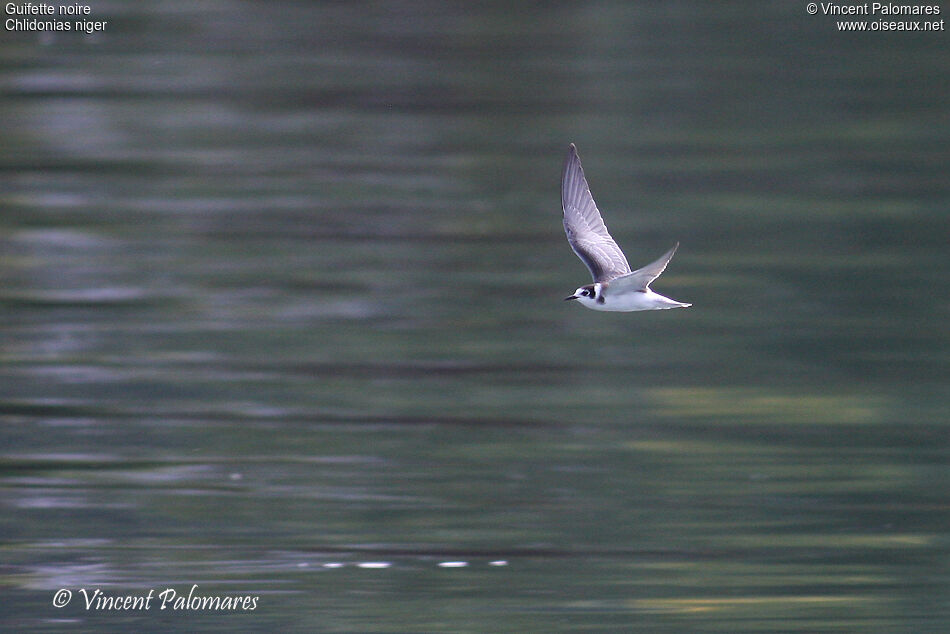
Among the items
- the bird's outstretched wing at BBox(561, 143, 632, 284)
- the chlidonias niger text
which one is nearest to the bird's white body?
the chlidonias niger text

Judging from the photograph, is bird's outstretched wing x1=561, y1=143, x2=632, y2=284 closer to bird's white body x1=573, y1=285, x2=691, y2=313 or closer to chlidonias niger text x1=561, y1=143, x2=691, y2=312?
chlidonias niger text x1=561, y1=143, x2=691, y2=312

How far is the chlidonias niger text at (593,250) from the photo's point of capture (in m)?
4.52

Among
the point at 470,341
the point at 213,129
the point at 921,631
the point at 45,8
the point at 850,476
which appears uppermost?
the point at 45,8

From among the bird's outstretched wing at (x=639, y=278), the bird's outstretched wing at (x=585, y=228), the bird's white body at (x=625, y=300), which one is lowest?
the bird's white body at (x=625, y=300)

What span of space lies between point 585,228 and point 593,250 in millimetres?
124

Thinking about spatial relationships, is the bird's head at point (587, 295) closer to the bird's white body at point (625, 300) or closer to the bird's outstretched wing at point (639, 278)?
the bird's white body at point (625, 300)

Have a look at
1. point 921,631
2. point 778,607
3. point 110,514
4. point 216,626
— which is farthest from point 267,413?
point 921,631

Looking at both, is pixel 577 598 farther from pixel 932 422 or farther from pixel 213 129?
pixel 213 129

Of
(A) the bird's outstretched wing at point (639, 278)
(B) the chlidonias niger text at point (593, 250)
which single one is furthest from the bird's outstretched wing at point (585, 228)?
(A) the bird's outstretched wing at point (639, 278)

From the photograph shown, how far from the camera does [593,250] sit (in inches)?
198

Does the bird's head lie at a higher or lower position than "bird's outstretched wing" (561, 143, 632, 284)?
lower

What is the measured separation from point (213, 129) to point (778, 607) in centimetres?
420

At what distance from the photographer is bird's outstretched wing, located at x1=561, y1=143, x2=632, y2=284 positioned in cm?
496

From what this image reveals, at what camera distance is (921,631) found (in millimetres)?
5379
